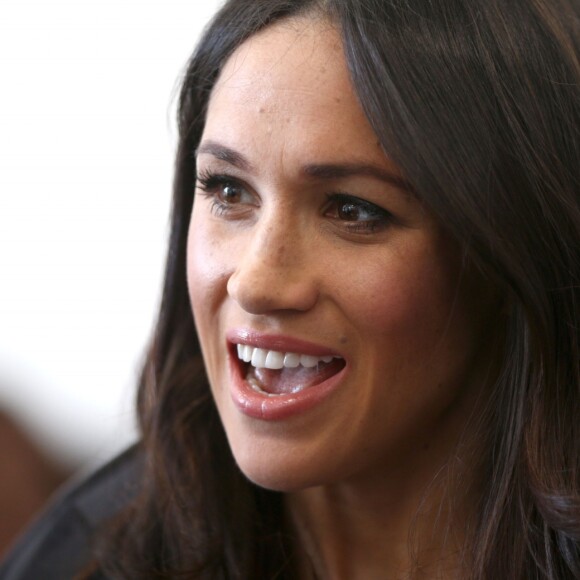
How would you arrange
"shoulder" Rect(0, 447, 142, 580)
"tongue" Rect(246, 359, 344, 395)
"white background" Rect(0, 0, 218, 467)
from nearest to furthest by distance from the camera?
1. "tongue" Rect(246, 359, 344, 395)
2. "shoulder" Rect(0, 447, 142, 580)
3. "white background" Rect(0, 0, 218, 467)

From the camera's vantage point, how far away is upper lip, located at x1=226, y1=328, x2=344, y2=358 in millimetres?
1076

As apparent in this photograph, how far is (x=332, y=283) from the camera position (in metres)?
1.06

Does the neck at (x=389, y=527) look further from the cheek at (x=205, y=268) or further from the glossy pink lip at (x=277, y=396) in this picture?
the cheek at (x=205, y=268)

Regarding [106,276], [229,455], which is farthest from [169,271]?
[106,276]

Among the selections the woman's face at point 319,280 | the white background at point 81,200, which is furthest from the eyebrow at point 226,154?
the white background at point 81,200

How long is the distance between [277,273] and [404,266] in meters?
0.14

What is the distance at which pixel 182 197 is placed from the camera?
4.40 ft

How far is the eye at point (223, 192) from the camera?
3.78 feet

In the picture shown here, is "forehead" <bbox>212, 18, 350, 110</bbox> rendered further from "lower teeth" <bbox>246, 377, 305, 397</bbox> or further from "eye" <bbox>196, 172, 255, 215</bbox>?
"lower teeth" <bbox>246, 377, 305, 397</bbox>

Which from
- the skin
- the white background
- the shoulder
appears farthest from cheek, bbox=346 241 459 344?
the white background

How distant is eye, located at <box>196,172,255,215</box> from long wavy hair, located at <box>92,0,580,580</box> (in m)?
0.14

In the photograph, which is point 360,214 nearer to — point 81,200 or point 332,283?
point 332,283

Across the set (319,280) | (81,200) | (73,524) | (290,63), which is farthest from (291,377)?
(81,200)

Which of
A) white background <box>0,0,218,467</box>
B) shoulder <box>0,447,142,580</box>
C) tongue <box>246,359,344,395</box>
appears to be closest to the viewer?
tongue <box>246,359,344,395</box>
